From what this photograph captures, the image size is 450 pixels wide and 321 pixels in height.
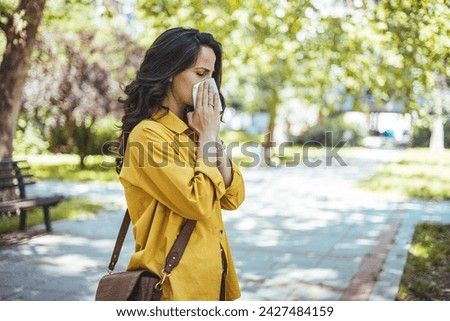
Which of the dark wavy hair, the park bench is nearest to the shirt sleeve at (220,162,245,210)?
the dark wavy hair

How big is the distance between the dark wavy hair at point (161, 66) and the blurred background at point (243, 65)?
1.42 feet

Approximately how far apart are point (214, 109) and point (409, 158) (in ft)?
69.8

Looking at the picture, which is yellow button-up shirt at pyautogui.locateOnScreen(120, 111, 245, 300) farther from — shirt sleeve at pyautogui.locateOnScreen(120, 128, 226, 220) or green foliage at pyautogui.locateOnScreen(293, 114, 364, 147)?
green foliage at pyautogui.locateOnScreen(293, 114, 364, 147)

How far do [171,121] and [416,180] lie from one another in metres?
13.0

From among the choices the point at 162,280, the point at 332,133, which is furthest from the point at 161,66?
the point at 332,133

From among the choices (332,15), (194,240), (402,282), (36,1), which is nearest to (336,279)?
(402,282)

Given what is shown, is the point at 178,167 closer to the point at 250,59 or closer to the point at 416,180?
the point at 250,59

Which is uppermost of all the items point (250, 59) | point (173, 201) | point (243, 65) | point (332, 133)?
point (243, 65)

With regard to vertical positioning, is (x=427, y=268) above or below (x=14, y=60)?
below

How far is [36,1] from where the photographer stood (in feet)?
25.5

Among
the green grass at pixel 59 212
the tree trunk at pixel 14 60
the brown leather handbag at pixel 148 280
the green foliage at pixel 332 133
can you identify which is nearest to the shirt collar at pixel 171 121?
the brown leather handbag at pixel 148 280

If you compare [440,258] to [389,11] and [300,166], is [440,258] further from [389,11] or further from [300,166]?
[300,166]

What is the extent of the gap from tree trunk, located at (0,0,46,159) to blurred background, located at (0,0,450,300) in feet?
0.05

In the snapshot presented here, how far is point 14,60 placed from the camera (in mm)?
8062
